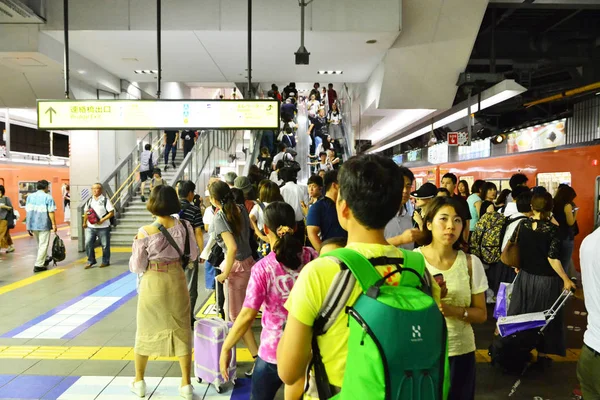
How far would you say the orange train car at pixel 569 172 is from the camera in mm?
7055

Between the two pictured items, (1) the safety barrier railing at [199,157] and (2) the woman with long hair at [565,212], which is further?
(1) the safety barrier railing at [199,157]

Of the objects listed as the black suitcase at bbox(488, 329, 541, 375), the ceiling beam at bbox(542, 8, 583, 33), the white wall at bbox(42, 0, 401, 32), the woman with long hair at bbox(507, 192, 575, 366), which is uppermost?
the ceiling beam at bbox(542, 8, 583, 33)

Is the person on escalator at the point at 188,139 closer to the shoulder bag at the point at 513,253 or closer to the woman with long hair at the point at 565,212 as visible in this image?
the woman with long hair at the point at 565,212

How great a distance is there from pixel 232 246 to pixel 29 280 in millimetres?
5748

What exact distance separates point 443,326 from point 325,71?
8913 millimetres

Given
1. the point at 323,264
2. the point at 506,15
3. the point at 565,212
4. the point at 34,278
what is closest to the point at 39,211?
the point at 34,278

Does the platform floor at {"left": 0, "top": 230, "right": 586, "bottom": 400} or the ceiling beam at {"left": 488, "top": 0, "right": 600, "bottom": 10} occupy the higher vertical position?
the ceiling beam at {"left": 488, "top": 0, "right": 600, "bottom": 10}

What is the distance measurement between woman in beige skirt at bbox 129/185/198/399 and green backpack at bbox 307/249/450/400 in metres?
2.38

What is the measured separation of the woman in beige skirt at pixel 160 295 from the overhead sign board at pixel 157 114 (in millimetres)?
3206

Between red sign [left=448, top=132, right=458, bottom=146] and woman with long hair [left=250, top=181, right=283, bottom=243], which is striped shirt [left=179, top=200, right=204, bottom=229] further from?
red sign [left=448, top=132, right=458, bottom=146]

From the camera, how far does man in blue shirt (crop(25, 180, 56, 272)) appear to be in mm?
8609

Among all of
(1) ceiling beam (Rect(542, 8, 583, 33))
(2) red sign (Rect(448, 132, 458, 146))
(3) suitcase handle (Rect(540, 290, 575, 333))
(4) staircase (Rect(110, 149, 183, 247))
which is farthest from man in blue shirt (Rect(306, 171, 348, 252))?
(2) red sign (Rect(448, 132, 458, 146))

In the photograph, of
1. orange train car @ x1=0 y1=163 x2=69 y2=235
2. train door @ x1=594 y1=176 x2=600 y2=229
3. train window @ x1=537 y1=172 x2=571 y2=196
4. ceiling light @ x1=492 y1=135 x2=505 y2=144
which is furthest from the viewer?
orange train car @ x1=0 y1=163 x2=69 y2=235

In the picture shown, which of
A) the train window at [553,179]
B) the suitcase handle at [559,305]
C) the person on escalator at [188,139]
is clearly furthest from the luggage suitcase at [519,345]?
the person on escalator at [188,139]
